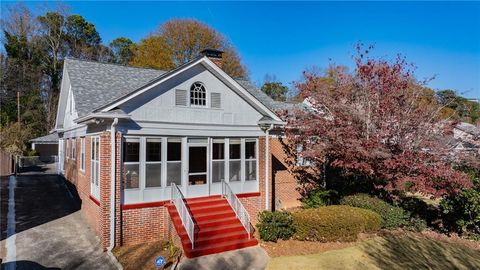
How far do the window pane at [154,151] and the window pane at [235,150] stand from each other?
307 cm

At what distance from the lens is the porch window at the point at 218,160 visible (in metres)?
13.2

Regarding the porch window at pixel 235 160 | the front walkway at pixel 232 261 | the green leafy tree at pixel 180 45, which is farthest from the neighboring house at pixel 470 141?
the green leafy tree at pixel 180 45

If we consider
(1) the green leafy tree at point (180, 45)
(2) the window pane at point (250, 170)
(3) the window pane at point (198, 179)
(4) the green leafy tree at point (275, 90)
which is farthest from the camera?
(4) the green leafy tree at point (275, 90)

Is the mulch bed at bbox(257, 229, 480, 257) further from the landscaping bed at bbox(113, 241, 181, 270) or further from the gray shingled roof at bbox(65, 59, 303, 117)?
the gray shingled roof at bbox(65, 59, 303, 117)

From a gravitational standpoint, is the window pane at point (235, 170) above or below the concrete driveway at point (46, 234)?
above

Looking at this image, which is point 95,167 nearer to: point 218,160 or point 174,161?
point 174,161

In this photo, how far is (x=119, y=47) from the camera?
53.5 meters

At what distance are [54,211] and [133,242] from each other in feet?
19.8

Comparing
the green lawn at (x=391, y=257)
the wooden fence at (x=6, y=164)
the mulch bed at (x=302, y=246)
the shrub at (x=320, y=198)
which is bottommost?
the green lawn at (x=391, y=257)

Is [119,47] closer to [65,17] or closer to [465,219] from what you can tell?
[65,17]

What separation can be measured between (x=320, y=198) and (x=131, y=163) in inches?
355

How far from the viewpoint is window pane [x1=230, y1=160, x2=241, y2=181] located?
13570mm

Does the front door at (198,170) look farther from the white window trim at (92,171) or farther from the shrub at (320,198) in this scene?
the shrub at (320,198)

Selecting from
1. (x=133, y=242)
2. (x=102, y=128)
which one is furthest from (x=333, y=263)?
(x=102, y=128)
